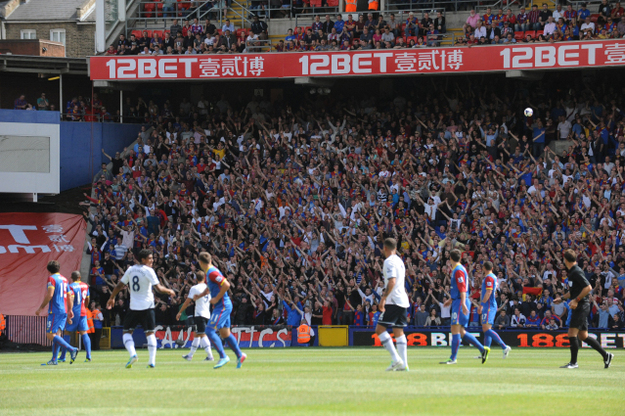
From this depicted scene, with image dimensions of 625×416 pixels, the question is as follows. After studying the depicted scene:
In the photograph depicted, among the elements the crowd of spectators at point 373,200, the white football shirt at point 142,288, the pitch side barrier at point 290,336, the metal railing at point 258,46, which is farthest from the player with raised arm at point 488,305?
the metal railing at point 258,46

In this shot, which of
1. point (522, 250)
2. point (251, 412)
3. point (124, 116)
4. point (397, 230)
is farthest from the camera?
point (124, 116)

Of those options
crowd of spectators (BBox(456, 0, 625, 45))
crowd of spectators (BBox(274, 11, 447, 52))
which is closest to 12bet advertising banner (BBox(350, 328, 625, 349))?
crowd of spectators (BBox(456, 0, 625, 45))

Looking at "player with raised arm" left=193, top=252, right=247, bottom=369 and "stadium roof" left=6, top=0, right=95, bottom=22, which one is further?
"stadium roof" left=6, top=0, right=95, bottom=22

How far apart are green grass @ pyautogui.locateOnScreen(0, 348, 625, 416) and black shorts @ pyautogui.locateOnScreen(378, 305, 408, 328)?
74 centimetres

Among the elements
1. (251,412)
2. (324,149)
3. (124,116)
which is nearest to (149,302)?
(251,412)

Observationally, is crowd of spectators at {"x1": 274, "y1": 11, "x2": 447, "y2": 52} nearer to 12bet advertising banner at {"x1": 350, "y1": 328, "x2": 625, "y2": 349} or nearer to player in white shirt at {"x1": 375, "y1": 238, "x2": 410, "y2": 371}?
12bet advertising banner at {"x1": 350, "y1": 328, "x2": 625, "y2": 349}

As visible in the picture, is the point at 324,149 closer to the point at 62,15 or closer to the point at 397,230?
the point at 397,230

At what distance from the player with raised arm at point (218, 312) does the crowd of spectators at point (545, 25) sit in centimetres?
2005

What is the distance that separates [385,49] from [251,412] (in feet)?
81.7

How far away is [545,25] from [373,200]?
29.4 ft

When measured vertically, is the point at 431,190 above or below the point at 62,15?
below

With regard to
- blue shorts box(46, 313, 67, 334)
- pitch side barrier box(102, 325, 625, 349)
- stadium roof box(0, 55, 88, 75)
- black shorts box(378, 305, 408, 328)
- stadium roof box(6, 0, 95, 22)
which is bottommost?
pitch side barrier box(102, 325, 625, 349)

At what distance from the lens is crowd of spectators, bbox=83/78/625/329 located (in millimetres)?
25703

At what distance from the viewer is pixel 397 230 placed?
1087 inches
